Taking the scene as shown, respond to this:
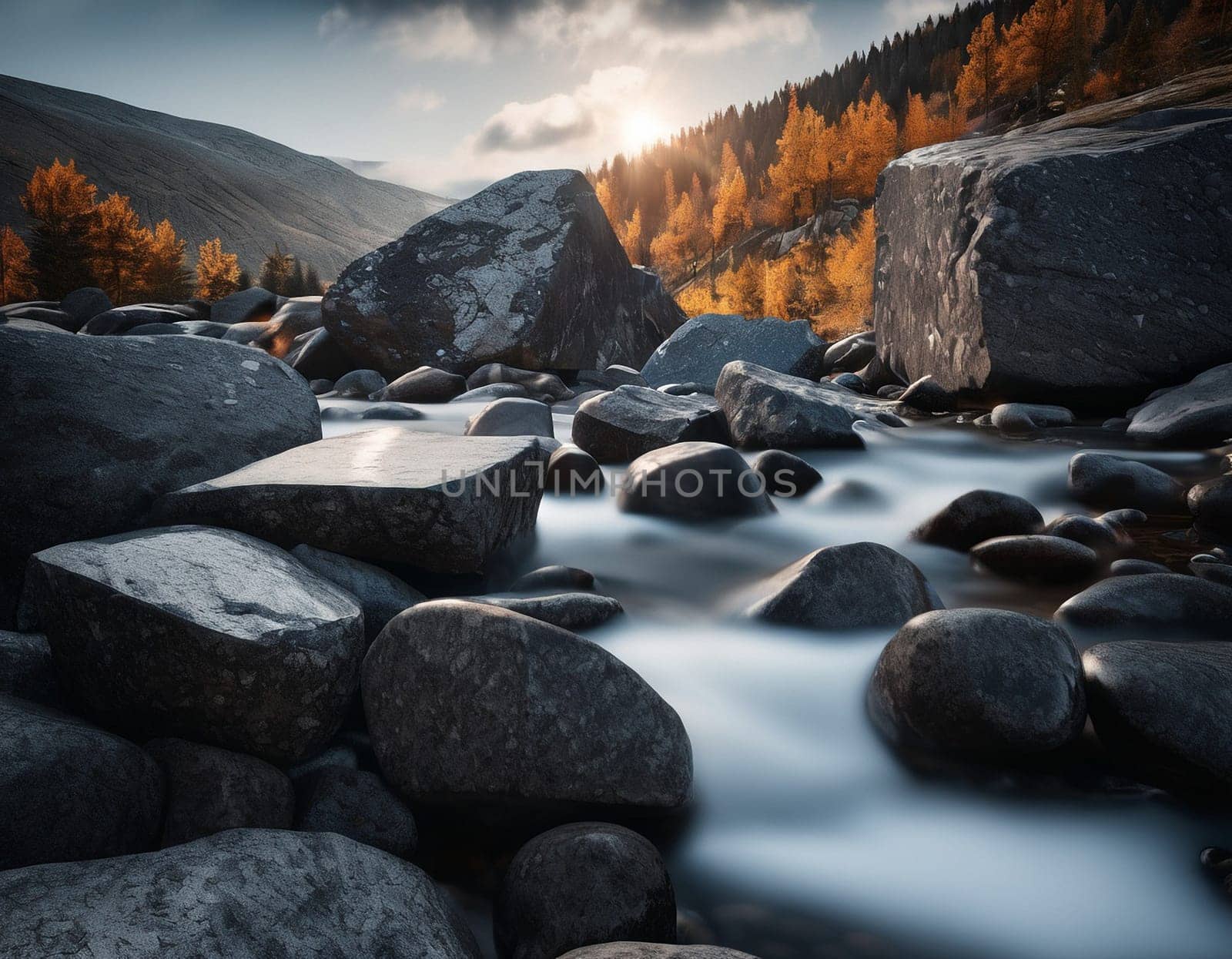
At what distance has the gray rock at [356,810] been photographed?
185 cm

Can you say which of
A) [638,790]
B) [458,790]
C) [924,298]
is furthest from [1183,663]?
→ [924,298]

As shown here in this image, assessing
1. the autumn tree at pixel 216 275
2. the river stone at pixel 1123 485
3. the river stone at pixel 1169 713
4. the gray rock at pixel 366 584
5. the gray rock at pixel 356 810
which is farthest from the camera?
the autumn tree at pixel 216 275

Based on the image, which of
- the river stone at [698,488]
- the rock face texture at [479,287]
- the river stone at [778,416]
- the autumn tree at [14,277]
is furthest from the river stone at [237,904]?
the autumn tree at [14,277]

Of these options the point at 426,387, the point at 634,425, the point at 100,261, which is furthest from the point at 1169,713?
the point at 100,261

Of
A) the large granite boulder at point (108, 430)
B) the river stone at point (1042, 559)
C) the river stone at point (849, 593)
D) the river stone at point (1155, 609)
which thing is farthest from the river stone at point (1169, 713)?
the large granite boulder at point (108, 430)

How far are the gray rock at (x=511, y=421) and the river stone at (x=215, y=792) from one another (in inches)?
151

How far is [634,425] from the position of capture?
5438 mm

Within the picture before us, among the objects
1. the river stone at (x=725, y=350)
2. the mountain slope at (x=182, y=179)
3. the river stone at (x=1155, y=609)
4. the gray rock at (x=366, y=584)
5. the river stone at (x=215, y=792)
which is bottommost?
the river stone at (x=215, y=792)

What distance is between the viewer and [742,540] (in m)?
4.02

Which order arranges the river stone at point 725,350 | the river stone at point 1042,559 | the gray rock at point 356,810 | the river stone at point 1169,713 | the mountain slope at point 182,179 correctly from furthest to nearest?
the mountain slope at point 182,179, the river stone at point 725,350, the river stone at point 1042,559, the river stone at point 1169,713, the gray rock at point 356,810

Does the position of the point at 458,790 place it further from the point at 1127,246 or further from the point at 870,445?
the point at 1127,246

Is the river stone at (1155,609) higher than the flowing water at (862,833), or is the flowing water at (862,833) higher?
the river stone at (1155,609)

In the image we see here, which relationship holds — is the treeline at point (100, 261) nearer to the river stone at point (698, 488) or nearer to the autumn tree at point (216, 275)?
the autumn tree at point (216, 275)

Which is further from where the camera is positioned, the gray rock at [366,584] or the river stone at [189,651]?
the gray rock at [366,584]
